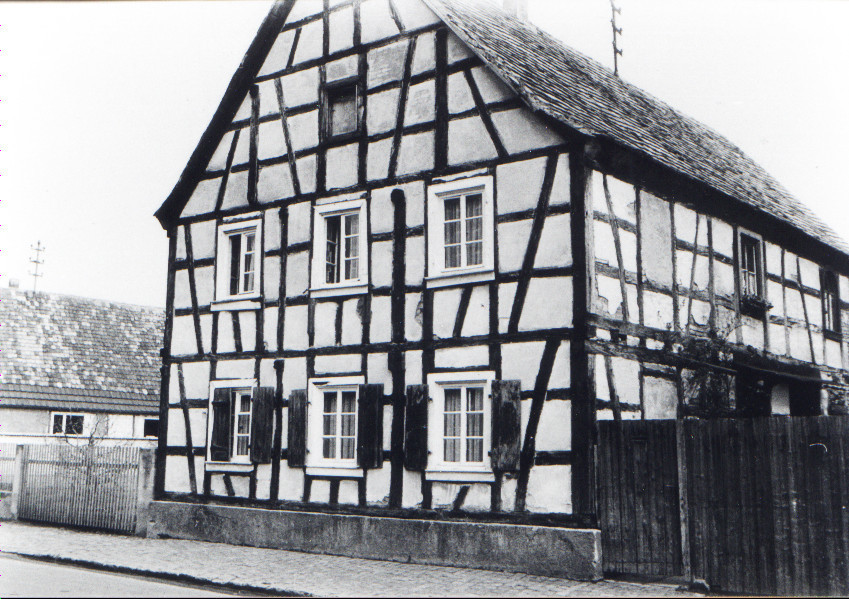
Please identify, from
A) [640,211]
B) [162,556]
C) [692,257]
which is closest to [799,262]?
[692,257]

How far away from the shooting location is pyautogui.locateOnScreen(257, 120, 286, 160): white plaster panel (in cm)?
1560

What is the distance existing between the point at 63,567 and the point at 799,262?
14.6 meters

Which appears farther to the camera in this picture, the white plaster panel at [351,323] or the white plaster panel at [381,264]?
the white plaster panel at [351,323]

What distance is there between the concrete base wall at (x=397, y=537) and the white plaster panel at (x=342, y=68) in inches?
288

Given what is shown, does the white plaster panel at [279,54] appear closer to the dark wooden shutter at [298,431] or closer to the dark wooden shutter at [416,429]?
the dark wooden shutter at [298,431]

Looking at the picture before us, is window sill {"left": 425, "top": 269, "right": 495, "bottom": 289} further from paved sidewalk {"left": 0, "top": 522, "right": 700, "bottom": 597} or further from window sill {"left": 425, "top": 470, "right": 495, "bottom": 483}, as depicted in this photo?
paved sidewalk {"left": 0, "top": 522, "right": 700, "bottom": 597}

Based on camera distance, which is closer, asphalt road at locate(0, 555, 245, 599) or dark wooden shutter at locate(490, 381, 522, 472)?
asphalt road at locate(0, 555, 245, 599)

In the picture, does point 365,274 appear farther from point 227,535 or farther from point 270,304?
point 227,535

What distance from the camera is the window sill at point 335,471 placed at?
1354cm

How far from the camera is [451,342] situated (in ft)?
42.1

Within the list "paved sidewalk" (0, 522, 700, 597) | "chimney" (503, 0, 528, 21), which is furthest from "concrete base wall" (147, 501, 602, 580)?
"chimney" (503, 0, 528, 21)

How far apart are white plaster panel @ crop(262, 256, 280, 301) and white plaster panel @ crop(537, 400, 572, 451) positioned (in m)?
5.62

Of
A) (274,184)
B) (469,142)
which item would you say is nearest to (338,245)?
(274,184)

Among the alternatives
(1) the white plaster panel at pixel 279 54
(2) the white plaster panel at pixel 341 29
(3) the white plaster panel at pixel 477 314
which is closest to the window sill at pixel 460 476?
(3) the white plaster panel at pixel 477 314
